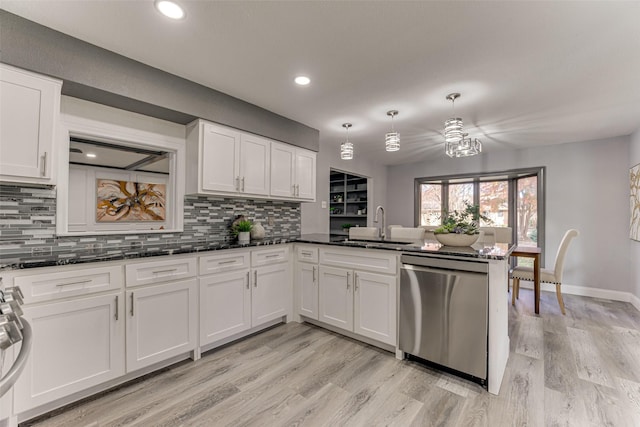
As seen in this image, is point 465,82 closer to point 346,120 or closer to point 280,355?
point 346,120

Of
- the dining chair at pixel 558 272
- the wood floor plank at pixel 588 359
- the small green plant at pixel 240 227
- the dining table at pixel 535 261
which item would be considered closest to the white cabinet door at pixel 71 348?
the small green plant at pixel 240 227

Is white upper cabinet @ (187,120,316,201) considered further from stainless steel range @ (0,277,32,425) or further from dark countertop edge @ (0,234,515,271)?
stainless steel range @ (0,277,32,425)

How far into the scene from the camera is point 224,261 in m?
2.55

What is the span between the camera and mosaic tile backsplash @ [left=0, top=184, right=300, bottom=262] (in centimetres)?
189

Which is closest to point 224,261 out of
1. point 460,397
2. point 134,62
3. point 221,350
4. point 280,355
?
point 221,350

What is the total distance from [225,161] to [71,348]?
1.79 metres

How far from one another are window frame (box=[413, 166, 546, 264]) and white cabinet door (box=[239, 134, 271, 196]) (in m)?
3.14

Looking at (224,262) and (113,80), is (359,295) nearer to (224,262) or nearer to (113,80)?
(224,262)

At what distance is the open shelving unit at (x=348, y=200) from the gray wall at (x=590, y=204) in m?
2.64

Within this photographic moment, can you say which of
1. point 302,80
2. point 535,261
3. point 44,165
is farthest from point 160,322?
point 535,261

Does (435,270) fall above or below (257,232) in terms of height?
below

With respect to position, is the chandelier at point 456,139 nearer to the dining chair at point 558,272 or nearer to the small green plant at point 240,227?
the dining chair at point 558,272

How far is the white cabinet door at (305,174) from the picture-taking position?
11.8 ft

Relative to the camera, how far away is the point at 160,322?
2.14 meters
